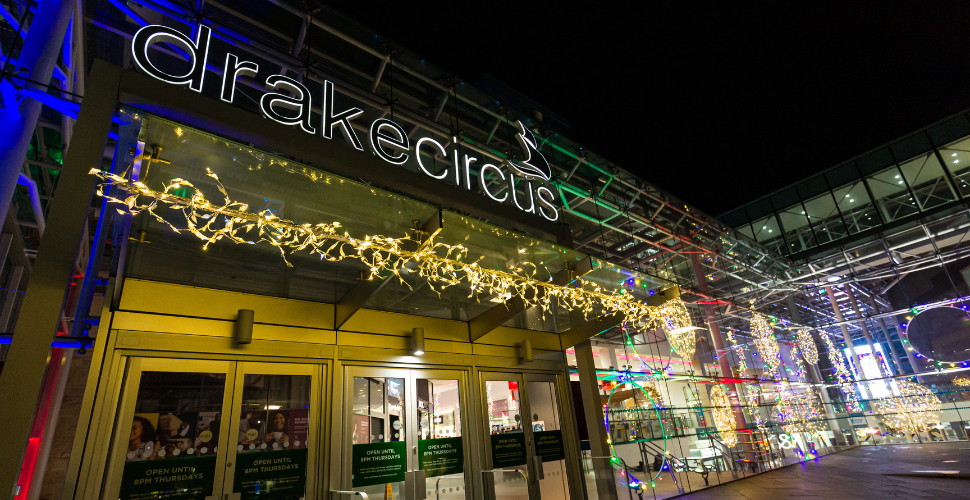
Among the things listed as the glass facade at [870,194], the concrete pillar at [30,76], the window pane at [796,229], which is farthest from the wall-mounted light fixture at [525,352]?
the window pane at [796,229]

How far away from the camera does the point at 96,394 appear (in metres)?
3.67

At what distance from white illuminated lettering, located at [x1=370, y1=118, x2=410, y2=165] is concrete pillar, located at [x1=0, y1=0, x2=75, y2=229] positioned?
10.3 feet

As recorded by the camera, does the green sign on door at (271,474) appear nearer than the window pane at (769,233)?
Yes

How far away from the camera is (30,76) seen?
401 cm

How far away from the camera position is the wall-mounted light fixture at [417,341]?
227 inches

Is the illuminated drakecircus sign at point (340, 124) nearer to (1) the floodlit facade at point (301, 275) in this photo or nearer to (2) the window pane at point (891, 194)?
(1) the floodlit facade at point (301, 275)

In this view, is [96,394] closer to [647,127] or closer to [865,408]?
[647,127]

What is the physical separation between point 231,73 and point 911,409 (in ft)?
74.5

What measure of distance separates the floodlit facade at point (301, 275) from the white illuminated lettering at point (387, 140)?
4cm

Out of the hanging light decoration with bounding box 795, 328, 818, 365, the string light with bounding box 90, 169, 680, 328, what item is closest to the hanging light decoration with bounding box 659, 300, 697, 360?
the string light with bounding box 90, 169, 680, 328

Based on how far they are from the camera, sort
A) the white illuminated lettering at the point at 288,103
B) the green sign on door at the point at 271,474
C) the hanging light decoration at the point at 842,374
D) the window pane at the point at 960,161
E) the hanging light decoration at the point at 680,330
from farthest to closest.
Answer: the hanging light decoration at the point at 842,374
the window pane at the point at 960,161
the hanging light decoration at the point at 680,330
the green sign on door at the point at 271,474
the white illuminated lettering at the point at 288,103

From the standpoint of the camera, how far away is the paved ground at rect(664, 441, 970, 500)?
6660mm

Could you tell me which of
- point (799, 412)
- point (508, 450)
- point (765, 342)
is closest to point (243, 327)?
point (508, 450)

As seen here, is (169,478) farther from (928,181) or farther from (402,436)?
(928,181)
